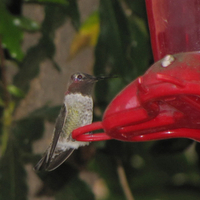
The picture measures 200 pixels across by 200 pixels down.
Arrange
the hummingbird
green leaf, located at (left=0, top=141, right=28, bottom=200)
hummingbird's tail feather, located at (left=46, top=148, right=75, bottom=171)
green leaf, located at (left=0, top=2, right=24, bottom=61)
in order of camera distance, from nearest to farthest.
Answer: hummingbird's tail feather, located at (left=46, top=148, right=75, bottom=171), the hummingbird, green leaf, located at (left=0, top=2, right=24, bottom=61), green leaf, located at (left=0, top=141, right=28, bottom=200)

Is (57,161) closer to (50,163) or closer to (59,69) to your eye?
(50,163)

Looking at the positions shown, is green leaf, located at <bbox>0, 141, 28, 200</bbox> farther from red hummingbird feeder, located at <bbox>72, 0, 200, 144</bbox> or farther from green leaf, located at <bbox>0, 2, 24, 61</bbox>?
red hummingbird feeder, located at <bbox>72, 0, 200, 144</bbox>

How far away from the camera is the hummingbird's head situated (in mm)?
2605

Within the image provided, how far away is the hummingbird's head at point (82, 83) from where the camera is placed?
261cm

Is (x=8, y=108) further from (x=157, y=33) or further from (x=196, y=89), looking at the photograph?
(x=196, y=89)

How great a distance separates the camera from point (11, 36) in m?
2.58

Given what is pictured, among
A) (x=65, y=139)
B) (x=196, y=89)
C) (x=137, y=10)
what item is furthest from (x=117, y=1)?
(x=196, y=89)

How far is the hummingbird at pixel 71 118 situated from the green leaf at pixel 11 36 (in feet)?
1.37

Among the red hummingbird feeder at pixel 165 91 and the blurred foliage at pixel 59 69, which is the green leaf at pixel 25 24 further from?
the red hummingbird feeder at pixel 165 91

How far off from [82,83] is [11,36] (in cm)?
54

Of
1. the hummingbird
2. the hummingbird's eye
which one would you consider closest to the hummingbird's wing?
the hummingbird

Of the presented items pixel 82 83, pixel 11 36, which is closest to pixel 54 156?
pixel 82 83

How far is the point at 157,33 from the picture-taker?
180 cm

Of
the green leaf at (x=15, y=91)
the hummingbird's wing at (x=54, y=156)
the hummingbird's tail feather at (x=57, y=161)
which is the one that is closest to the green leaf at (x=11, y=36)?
the green leaf at (x=15, y=91)
